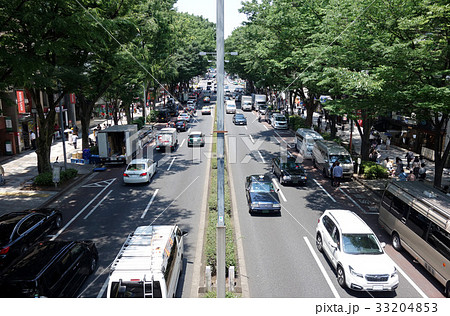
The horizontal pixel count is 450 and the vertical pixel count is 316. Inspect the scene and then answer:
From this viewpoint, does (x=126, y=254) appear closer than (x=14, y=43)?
Yes

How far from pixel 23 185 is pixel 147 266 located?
57.6 feet

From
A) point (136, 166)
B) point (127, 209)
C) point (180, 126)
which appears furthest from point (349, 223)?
point (180, 126)

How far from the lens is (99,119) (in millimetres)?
57906

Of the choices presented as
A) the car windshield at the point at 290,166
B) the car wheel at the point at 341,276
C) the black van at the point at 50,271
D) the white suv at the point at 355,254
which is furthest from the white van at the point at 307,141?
the black van at the point at 50,271

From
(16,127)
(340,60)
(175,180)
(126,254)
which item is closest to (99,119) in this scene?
(16,127)

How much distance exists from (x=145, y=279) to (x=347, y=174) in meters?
19.0

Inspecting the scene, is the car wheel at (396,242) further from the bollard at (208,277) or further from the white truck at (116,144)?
the white truck at (116,144)

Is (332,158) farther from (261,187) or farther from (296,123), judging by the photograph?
(296,123)

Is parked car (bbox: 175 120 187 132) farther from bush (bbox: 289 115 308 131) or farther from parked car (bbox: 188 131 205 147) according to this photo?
bush (bbox: 289 115 308 131)

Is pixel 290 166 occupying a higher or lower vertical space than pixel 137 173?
higher

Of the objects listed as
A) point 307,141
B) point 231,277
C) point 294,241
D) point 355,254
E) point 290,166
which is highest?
point 307,141

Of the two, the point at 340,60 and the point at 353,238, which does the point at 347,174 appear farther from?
the point at 353,238

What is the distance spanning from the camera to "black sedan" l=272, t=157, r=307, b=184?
77.0ft

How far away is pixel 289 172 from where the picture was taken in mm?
23844
